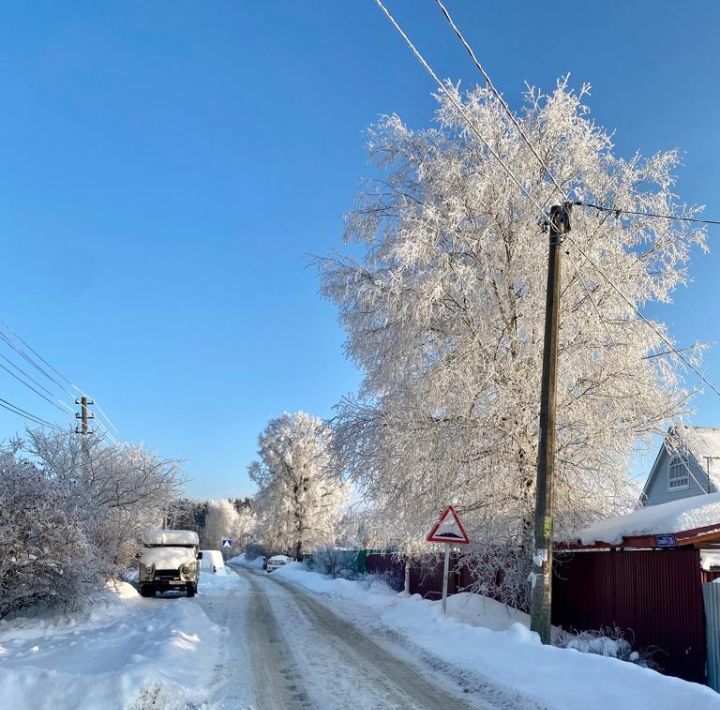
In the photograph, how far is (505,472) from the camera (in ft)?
46.0

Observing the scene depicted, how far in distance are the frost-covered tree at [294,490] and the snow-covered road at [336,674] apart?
38015 mm

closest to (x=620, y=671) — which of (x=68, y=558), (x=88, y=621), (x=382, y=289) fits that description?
(x=382, y=289)

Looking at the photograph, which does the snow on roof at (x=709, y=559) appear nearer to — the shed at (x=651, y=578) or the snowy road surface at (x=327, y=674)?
the shed at (x=651, y=578)

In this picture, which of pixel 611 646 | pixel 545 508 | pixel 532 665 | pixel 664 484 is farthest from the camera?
pixel 664 484

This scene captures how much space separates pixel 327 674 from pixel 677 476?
22.4 meters

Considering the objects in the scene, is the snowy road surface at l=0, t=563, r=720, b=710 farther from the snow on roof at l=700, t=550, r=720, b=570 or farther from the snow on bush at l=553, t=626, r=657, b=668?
the snow on roof at l=700, t=550, r=720, b=570

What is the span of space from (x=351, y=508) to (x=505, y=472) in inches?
179

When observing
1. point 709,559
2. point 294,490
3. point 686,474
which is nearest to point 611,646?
point 709,559

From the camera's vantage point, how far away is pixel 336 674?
9.37 m

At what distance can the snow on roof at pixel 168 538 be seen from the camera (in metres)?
23.4

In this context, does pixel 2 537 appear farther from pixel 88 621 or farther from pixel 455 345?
pixel 455 345

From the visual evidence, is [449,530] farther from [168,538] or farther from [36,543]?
[168,538]

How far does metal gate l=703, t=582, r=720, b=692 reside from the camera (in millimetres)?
9922

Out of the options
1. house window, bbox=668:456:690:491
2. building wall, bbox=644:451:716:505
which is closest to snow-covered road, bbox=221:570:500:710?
house window, bbox=668:456:690:491
